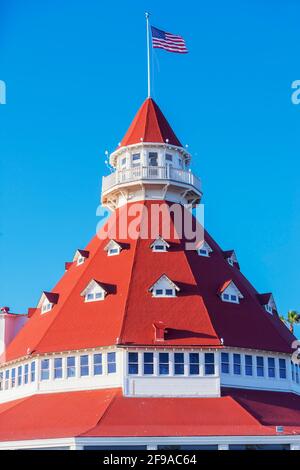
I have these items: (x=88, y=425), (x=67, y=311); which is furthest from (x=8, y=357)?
(x=88, y=425)

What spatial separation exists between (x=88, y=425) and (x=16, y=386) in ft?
38.6

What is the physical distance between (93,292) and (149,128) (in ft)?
56.2

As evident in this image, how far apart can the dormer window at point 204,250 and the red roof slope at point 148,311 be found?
0.41 m

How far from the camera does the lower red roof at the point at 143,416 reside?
4484cm

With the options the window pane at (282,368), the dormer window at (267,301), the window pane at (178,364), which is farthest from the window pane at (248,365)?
the dormer window at (267,301)

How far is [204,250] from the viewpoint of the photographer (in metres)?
58.7

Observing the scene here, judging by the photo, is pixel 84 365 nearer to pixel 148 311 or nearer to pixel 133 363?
pixel 133 363

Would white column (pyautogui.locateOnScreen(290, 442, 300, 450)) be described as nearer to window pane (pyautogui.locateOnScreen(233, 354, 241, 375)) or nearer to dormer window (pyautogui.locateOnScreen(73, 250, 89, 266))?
window pane (pyautogui.locateOnScreen(233, 354, 241, 375))

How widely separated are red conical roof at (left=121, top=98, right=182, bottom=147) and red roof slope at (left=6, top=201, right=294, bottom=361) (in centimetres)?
751

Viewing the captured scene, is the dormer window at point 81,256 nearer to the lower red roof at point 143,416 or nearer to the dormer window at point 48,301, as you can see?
the dormer window at point 48,301

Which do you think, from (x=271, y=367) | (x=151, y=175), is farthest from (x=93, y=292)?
(x=271, y=367)

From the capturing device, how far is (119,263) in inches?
2228

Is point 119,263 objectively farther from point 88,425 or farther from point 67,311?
point 88,425
